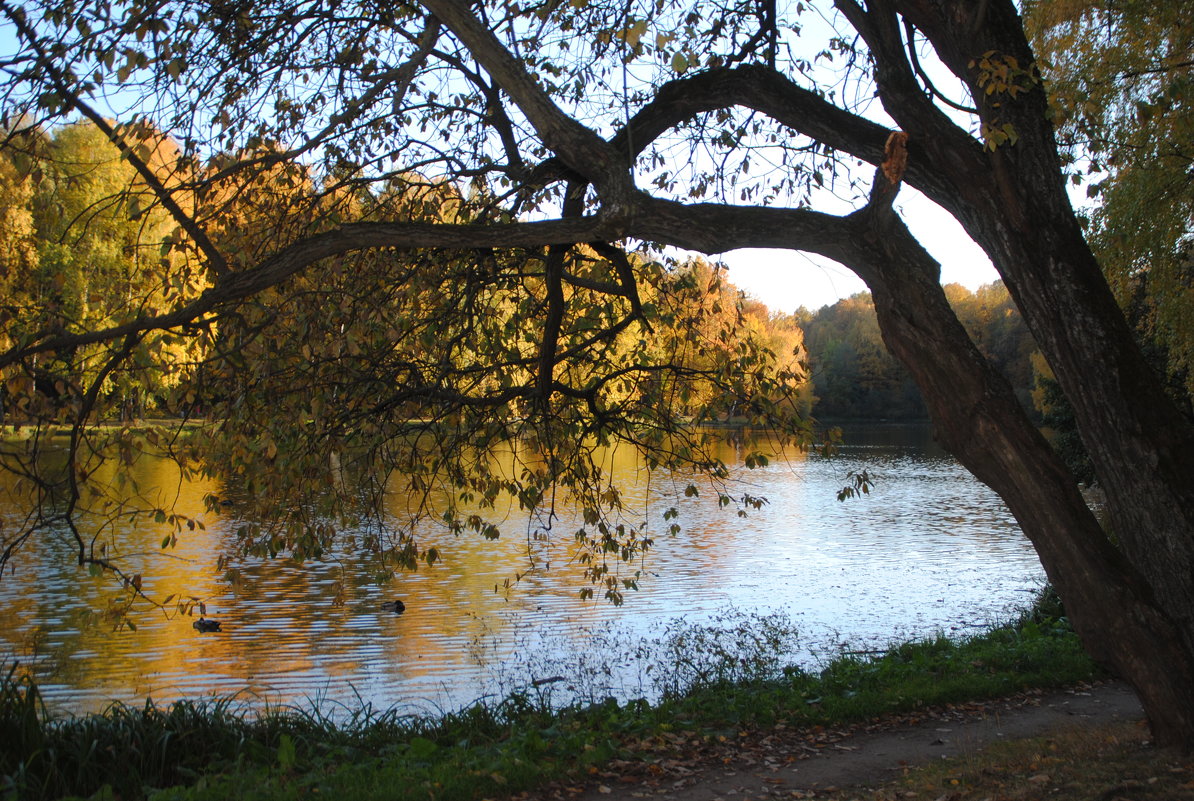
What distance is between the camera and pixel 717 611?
14242 millimetres

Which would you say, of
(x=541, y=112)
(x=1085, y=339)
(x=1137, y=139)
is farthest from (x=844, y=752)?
(x=1137, y=139)

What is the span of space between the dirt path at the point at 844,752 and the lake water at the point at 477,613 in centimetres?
320

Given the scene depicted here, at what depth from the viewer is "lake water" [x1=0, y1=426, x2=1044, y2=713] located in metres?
10.6

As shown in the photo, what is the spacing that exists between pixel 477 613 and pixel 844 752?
25.8 ft

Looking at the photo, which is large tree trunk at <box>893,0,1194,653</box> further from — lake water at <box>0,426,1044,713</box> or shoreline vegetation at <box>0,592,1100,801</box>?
lake water at <box>0,426,1044,713</box>

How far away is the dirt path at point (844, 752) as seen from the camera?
602 centimetres

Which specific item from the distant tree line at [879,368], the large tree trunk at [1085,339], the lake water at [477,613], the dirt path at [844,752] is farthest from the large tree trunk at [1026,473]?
the distant tree line at [879,368]

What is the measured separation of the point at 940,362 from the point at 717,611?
9324 millimetres

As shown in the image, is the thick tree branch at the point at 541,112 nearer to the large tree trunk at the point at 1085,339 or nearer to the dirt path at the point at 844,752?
the large tree trunk at the point at 1085,339

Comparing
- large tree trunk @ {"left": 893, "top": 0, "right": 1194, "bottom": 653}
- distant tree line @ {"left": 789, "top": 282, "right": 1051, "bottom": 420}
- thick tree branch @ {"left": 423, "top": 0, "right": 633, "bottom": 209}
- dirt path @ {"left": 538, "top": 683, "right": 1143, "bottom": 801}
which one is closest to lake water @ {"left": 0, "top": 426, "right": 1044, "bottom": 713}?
dirt path @ {"left": 538, "top": 683, "right": 1143, "bottom": 801}

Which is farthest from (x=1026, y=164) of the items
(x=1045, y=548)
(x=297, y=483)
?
(x=297, y=483)

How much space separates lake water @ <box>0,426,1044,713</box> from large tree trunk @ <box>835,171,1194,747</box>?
5.02m

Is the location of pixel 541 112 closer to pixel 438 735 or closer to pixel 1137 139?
pixel 438 735

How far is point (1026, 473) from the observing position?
17.7 ft
